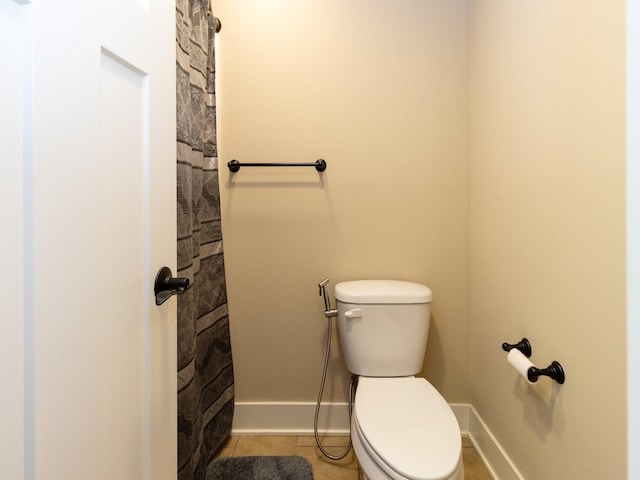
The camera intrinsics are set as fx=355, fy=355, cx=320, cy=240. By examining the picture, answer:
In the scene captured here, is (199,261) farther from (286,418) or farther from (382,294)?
(286,418)

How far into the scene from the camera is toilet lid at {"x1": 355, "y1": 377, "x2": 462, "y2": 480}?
0.93 meters

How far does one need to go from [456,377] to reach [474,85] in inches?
53.9

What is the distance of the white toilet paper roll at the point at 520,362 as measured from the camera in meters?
Result: 1.04

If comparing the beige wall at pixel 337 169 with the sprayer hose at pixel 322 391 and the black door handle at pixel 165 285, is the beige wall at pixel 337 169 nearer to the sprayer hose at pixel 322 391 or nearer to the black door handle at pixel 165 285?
the sprayer hose at pixel 322 391

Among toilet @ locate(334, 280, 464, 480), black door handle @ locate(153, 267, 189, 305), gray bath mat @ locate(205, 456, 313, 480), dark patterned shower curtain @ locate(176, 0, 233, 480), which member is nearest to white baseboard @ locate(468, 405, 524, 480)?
toilet @ locate(334, 280, 464, 480)

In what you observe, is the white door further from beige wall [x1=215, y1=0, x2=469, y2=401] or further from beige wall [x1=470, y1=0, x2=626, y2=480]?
beige wall [x1=470, y1=0, x2=626, y2=480]

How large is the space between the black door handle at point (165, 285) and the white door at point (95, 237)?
0.02 m

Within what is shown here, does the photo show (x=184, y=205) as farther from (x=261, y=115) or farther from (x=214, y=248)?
(x=261, y=115)

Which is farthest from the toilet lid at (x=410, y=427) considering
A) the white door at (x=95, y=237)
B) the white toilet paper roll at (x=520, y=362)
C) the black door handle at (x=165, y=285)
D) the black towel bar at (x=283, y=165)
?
the black towel bar at (x=283, y=165)

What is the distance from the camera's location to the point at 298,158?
5.52ft

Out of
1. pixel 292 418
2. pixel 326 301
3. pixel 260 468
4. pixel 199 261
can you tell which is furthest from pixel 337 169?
pixel 260 468

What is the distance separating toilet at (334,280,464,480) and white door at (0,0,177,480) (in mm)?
573

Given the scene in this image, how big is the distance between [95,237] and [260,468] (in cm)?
130

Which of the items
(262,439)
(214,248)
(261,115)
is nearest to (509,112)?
(261,115)
